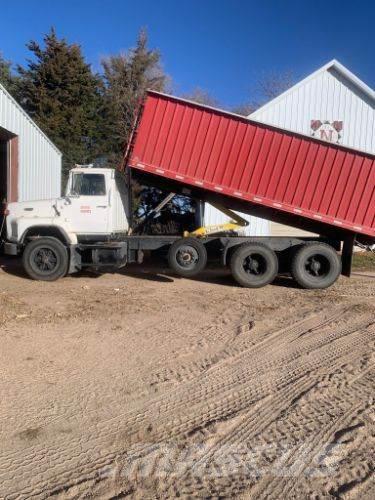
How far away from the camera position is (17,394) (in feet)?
15.0

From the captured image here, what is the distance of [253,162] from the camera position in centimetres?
1042

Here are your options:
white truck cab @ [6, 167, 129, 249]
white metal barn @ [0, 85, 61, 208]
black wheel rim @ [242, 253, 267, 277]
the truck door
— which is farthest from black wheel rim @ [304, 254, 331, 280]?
white metal barn @ [0, 85, 61, 208]

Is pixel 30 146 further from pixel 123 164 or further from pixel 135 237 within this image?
pixel 135 237

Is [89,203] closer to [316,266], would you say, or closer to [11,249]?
[11,249]

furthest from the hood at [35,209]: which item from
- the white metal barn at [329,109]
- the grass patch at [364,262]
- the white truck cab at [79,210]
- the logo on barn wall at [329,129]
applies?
the logo on barn wall at [329,129]

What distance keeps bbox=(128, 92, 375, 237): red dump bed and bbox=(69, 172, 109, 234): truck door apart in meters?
0.91

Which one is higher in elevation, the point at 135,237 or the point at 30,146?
the point at 30,146

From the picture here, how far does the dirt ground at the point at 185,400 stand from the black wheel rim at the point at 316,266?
79.7 inches

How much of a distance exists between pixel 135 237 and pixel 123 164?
1907 mm

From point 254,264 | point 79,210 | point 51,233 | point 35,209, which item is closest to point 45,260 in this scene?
point 51,233

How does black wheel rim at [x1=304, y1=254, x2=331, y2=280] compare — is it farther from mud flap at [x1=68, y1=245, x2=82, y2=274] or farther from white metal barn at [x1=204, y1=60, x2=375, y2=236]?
white metal barn at [x1=204, y1=60, x2=375, y2=236]

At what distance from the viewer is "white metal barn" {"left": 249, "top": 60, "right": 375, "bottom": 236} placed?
18.6 meters

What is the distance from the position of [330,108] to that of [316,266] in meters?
10.2

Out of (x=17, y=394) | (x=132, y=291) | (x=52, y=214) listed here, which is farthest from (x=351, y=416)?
(x=52, y=214)
